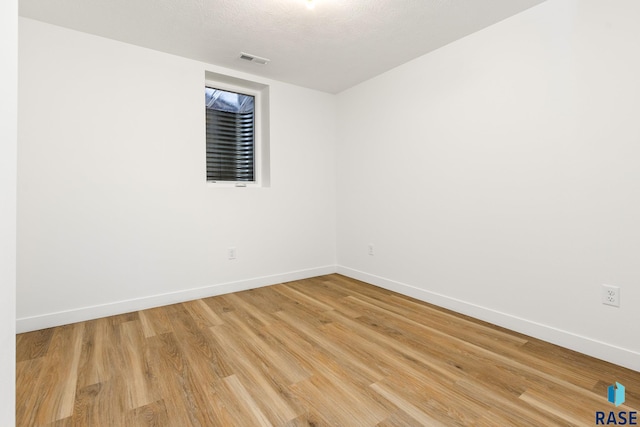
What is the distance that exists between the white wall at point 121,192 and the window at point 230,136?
12.7 inches

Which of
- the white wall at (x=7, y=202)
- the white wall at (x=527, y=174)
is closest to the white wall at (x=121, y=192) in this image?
the white wall at (x=527, y=174)

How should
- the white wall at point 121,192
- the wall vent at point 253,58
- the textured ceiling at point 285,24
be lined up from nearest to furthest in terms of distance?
1. the textured ceiling at point 285,24
2. the white wall at point 121,192
3. the wall vent at point 253,58

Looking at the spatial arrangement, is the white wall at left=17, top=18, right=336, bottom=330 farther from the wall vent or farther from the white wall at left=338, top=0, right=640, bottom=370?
the white wall at left=338, top=0, right=640, bottom=370

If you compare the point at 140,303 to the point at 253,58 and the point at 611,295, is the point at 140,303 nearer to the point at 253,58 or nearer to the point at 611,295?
the point at 253,58

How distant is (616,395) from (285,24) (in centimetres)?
313

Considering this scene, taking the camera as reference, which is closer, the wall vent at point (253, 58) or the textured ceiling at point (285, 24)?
the textured ceiling at point (285, 24)

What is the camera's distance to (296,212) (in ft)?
12.6

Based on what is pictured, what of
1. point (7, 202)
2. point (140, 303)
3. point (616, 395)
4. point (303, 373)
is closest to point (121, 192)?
point (140, 303)

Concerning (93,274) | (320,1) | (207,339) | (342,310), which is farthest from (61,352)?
(320,1)

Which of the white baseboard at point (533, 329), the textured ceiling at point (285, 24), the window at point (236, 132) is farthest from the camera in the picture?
the window at point (236, 132)

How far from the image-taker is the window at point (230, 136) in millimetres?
3500

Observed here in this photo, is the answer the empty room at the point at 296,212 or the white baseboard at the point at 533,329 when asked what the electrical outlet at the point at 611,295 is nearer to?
the empty room at the point at 296,212

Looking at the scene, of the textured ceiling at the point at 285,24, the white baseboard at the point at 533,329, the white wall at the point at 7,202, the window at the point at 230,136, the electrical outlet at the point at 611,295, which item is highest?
the textured ceiling at the point at 285,24

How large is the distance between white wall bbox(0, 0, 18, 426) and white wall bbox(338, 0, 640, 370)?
2.79 metres
